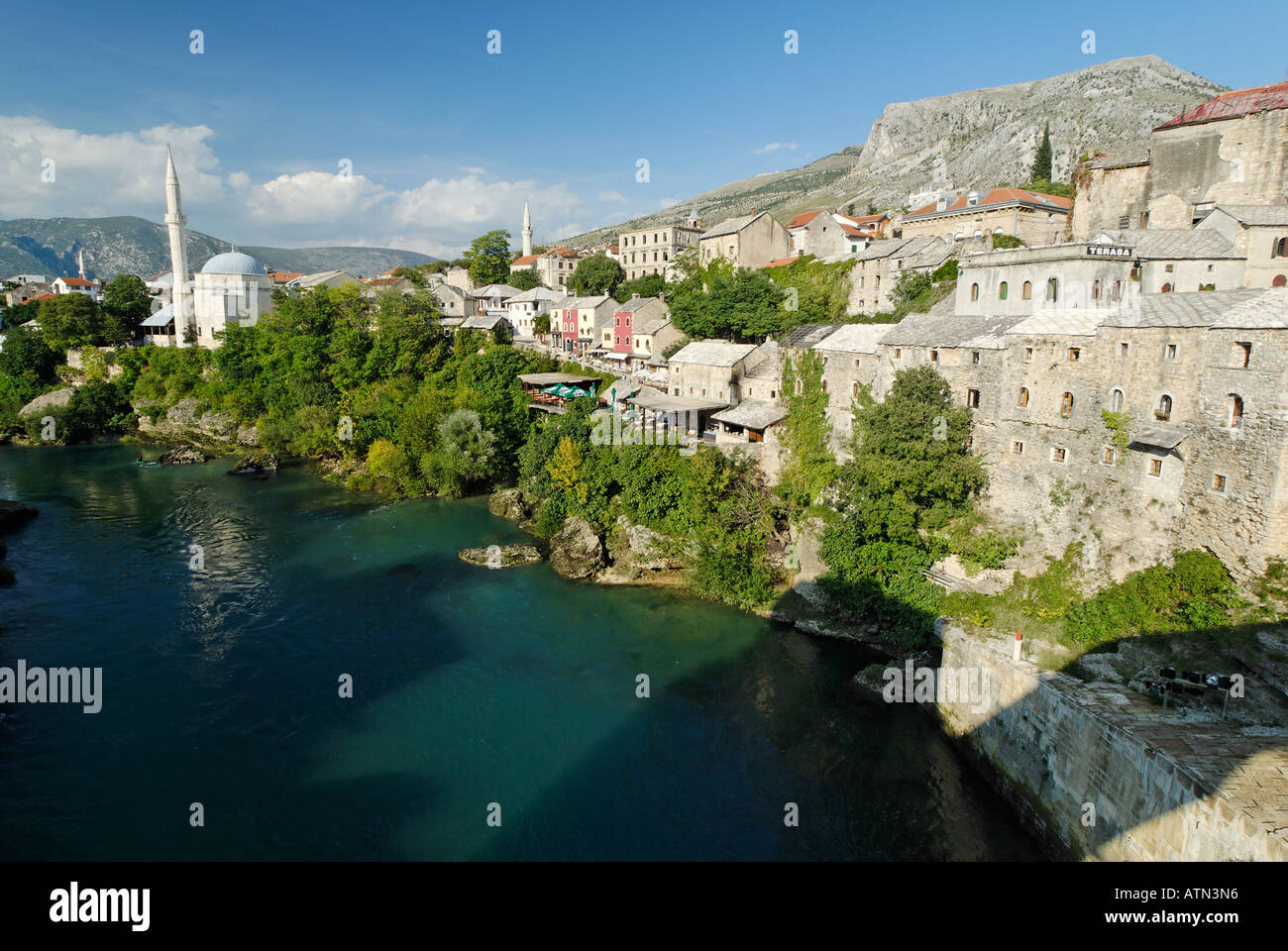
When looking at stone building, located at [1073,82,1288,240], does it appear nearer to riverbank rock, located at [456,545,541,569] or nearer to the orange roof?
the orange roof

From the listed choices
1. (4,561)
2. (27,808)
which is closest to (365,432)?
(4,561)

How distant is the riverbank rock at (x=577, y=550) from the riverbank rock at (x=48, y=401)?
150 ft

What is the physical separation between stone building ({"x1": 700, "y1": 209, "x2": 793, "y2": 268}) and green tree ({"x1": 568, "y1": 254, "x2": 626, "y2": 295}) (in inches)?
508

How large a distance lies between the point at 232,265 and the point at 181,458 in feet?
84.7

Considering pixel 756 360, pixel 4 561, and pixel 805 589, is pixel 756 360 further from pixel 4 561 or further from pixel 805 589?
pixel 4 561

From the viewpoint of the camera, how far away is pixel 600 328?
166ft

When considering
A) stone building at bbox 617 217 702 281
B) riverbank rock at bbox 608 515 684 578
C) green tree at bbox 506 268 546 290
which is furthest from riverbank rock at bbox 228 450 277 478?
green tree at bbox 506 268 546 290

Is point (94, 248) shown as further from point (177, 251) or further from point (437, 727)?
point (437, 727)

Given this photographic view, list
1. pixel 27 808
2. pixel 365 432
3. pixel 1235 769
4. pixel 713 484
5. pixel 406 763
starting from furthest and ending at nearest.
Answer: pixel 365 432 < pixel 713 484 < pixel 406 763 < pixel 27 808 < pixel 1235 769

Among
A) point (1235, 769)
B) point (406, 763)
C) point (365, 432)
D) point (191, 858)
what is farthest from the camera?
point (365, 432)

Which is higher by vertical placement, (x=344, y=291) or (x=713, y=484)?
(x=344, y=291)

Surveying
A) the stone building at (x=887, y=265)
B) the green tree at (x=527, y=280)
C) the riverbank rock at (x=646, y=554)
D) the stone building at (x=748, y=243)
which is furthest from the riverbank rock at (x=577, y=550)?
the green tree at (x=527, y=280)

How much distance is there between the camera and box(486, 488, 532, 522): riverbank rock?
3309cm

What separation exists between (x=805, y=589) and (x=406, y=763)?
46.9ft
